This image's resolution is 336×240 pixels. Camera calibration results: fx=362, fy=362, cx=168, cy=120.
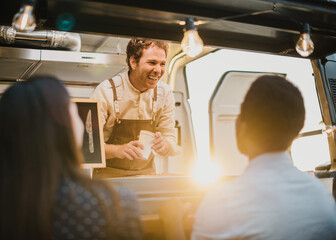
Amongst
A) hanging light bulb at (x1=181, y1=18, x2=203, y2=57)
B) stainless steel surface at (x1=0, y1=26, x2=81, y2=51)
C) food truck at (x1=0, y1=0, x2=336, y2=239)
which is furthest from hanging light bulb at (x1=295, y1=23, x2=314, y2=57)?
stainless steel surface at (x1=0, y1=26, x2=81, y2=51)

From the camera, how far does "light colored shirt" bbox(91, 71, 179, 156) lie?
10.3 feet

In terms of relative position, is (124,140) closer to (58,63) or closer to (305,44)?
(58,63)

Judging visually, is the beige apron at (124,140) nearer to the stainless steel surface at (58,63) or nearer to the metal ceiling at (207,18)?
the metal ceiling at (207,18)

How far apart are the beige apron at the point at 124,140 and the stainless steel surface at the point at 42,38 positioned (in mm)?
1716

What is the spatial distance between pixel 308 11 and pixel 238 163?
3.27 meters

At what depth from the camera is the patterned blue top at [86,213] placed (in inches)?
42.7

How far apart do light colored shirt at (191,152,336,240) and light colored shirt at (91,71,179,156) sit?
1.85 metres

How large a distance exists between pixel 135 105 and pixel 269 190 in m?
2.16

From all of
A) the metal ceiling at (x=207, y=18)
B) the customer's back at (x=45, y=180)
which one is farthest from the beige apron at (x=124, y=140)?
the customer's back at (x=45, y=180)

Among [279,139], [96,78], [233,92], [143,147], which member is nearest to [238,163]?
[233,92]

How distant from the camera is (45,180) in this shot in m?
1.08

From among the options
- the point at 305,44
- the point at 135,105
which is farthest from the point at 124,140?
the point at 305,44

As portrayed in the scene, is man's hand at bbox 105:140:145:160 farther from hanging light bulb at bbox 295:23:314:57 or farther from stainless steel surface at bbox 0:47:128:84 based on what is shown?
stainless steel surface at bbox 0:47:128:84

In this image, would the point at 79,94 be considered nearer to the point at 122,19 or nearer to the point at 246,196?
the point at 122,19
